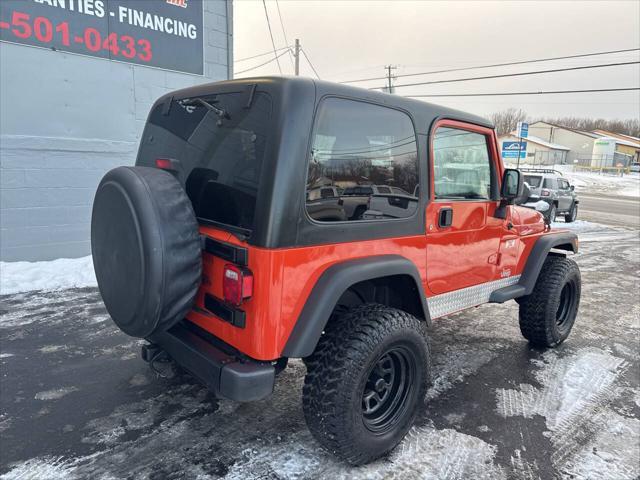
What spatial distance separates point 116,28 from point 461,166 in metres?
5.70

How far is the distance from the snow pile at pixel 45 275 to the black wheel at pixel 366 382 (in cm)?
446

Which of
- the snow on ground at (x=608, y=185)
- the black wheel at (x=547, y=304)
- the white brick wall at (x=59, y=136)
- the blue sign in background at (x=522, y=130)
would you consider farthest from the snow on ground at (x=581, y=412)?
the snow on ground at (x=608, y=185)

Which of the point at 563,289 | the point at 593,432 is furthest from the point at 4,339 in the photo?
the point at 563,289

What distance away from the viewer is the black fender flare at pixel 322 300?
84.5 inches

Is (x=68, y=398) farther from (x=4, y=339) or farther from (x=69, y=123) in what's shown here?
(x=69, y=123)

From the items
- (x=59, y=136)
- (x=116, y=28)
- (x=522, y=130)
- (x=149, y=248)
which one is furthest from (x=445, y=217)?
(x=522, y=130)

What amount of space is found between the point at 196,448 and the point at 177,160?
1696 mm

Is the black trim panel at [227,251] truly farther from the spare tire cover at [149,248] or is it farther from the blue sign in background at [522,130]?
the blue sign in background at [522,130]

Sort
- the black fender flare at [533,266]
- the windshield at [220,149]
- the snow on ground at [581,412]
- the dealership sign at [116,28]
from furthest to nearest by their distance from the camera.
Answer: the dealership sign at [116,28]
the black fender flare at [533,266]
the snow on ground at [581,412]
the windshield at [220,149]

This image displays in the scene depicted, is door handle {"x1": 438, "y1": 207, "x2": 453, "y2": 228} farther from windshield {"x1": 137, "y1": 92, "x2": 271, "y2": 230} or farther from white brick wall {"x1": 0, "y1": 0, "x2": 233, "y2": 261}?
white brick wall {"x1": 0, "y1": 0, "x2": 233, "y2": 261}

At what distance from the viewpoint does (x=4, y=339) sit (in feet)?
12.9

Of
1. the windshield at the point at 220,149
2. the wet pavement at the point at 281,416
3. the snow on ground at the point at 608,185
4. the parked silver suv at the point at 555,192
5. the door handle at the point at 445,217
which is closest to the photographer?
the windshield at the point at 220,149

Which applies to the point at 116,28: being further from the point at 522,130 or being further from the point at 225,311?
the point at 522,130

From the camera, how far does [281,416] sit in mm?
2893
